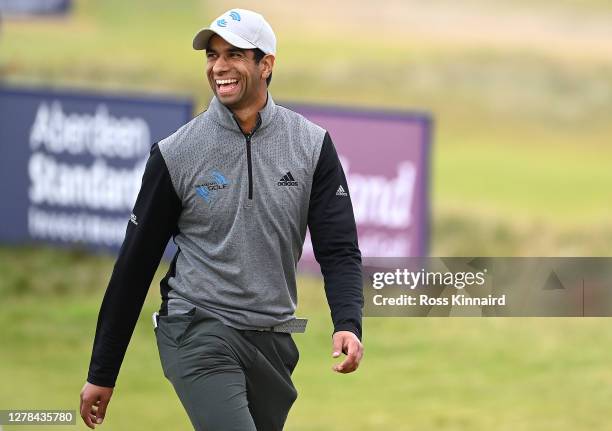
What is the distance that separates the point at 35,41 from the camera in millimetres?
12195

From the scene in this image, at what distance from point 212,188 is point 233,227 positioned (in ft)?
0.41

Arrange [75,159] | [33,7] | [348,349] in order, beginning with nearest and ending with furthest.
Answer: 1. [348,349]
2. [75,159]
3. [33,7]

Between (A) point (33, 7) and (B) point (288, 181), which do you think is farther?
(A) point (33, 7)

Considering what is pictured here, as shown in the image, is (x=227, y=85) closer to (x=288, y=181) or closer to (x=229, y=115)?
(x=229, y=115)

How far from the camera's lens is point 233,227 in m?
3.83

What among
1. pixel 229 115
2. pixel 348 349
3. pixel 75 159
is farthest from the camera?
pixel 75 159

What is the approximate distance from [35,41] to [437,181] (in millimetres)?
3935

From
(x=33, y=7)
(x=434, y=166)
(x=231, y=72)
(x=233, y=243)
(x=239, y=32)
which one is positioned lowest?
(x=233, y=243)

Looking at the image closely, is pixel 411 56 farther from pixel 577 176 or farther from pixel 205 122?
pixel 205 122

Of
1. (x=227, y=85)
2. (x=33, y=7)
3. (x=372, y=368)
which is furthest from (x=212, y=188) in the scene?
(x=33, y=7)

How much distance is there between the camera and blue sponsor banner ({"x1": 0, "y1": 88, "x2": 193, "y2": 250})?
968 cm

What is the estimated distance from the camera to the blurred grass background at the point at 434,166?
26.6 ft

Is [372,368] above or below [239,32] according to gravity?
below

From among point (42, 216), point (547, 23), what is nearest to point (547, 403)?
point (42, 216)
